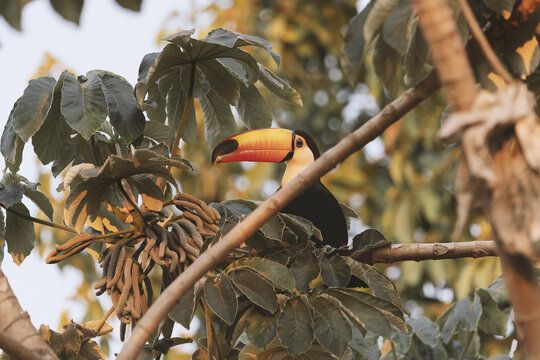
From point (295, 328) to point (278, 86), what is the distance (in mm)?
700

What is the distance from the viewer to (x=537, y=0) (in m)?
1.34

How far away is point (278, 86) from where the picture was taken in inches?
79.2

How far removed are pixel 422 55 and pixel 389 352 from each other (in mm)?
Answer: 1377

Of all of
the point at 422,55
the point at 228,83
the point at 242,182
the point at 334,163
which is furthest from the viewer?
the point at 242,182

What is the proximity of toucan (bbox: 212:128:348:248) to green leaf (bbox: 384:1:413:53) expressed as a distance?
3.77 feet

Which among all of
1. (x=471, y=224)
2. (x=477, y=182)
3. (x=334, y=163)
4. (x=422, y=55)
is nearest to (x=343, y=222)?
(x=422, y=55)

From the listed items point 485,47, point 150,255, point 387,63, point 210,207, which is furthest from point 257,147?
point 485,47

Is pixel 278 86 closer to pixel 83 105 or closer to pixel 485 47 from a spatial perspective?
pixel 83 105

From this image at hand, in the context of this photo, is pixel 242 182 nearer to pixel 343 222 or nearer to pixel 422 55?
pixel 343 222

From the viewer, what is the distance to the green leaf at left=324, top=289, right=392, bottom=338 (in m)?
1.59

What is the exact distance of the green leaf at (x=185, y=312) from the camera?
156cm

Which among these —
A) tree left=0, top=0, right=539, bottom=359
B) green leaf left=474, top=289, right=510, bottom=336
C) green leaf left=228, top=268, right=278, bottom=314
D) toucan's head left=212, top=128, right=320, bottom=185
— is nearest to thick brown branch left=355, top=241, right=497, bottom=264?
tree left=0, top=0, right=539, bottom=359

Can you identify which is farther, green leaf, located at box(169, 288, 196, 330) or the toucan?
the toucan

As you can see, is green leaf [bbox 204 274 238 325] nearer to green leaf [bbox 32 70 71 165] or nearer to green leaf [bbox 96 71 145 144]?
green leaf [bbox 96 71 145 144]
